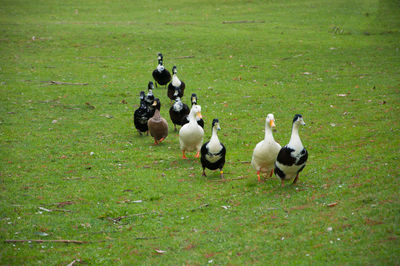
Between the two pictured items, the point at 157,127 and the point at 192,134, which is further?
the point at 157,127

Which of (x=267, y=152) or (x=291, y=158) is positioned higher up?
(x=291, y=158)

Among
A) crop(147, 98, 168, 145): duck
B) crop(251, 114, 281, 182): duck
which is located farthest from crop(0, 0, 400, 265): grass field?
crop(251, 114, 281, 182): duck

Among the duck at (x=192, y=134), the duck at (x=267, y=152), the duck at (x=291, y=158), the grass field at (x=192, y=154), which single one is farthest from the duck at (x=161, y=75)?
the duck at (x=291, y=158)

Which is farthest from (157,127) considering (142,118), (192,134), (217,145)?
(217,145)

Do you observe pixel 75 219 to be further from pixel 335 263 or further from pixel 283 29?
pixel 283 29

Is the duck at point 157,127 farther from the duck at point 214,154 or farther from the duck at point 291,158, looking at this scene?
the duck at point 291,158

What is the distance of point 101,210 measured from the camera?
910 centimetres

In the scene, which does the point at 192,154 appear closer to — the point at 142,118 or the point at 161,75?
the point at 142,118

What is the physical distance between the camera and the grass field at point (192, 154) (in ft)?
24.3

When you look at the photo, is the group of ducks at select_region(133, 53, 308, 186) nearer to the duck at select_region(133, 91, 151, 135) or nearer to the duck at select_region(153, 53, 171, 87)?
the duck at select_region(133, 91, 151, 135)

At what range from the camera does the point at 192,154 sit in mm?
13086

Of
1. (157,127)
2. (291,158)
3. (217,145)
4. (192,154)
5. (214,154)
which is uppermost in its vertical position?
(291,158)

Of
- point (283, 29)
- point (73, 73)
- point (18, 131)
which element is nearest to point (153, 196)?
point (18, 131)

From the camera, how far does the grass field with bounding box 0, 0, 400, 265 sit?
24.3 feet
